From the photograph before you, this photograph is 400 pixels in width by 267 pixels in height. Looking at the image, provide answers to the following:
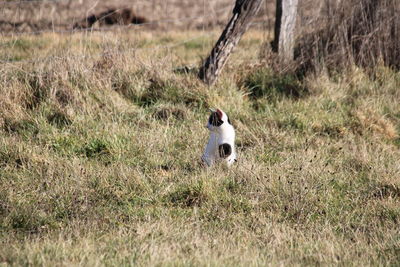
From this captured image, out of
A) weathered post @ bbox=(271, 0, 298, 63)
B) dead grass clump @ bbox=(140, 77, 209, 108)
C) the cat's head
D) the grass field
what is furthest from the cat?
weathered post @ bbox=(271, 0, 298, 63)

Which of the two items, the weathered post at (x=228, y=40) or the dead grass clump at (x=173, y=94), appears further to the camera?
the weathered post at (x=228, y=40)

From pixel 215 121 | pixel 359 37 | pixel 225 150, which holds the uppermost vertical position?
pixel 359 37

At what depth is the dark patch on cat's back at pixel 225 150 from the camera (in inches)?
202

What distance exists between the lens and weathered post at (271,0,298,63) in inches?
305

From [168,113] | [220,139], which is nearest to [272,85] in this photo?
[168,113]

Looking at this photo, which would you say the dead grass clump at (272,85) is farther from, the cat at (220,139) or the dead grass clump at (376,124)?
the cat at (220,139)

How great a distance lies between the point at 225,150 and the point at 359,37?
136 inches

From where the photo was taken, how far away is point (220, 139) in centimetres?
517

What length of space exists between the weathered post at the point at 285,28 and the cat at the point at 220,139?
2787mm

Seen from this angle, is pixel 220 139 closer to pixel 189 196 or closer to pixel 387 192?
pixel 189 196

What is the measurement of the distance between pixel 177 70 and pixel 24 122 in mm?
2023

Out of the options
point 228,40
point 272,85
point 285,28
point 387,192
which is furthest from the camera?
point 285,28

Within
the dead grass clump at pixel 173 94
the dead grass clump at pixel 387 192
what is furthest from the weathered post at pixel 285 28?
the dead grass clump at pixel 387 192

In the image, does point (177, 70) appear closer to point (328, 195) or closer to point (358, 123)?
point (358, 123)
